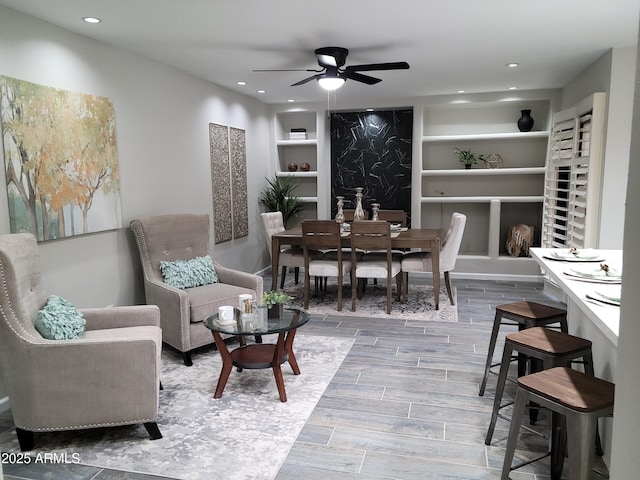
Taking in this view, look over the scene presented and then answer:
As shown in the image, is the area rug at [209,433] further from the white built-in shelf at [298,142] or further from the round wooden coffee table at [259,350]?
the white built-in shelf at [298,142]

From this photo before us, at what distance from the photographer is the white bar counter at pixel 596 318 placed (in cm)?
179

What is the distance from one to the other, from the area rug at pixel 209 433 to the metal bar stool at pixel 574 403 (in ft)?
4.03

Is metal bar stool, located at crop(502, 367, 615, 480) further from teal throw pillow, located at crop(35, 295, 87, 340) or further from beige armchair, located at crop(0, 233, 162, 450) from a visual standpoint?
teal throw pillow, located at crop(35, 295, 87, 340)

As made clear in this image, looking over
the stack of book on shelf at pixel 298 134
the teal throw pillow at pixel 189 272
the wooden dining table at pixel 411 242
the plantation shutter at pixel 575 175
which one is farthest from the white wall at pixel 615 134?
the stack of book on shelf at pixel 298 134

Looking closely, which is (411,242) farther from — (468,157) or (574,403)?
(574,403)

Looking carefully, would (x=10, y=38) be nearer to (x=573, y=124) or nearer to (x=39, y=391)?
(x=39, y=391)

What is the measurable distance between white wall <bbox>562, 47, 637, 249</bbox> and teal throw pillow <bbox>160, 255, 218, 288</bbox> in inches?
138

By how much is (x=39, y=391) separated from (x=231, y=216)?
3.69 m

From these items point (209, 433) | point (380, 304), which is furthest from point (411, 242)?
point (209, 433)

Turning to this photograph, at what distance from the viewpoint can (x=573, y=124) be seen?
5.00 m

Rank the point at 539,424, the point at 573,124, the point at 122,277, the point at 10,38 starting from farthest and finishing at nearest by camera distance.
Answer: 1. the point at 573,124
2. the point at 122,277
3. the point at 10,38
4. the point at 539,424

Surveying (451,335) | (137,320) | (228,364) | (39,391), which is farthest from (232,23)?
(451,335)

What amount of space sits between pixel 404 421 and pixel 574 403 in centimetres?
127

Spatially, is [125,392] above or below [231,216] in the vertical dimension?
below
